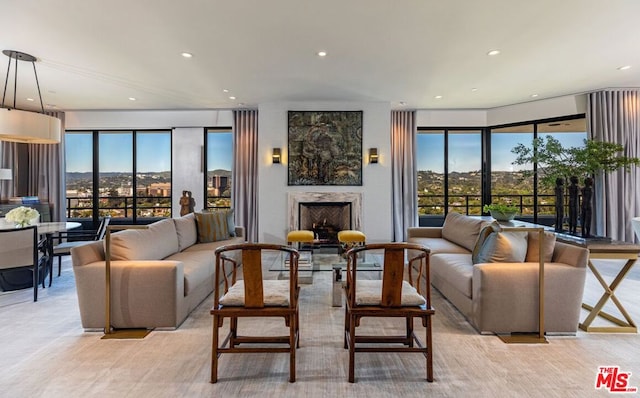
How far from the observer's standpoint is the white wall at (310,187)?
635 centimetres

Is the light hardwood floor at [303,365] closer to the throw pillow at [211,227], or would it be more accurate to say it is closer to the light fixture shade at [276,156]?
the throw pillow at [211,227]

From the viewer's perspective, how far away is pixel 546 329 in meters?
2.69

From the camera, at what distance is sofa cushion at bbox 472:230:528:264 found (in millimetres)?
2799

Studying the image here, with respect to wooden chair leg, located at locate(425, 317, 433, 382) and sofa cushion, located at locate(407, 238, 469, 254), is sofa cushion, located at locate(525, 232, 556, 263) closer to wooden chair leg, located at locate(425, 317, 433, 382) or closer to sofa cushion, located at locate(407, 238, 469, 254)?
sofa cushion, located at locate(407, 238, 469, 254)

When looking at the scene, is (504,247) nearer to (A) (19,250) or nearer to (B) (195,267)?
(B) (195,267)

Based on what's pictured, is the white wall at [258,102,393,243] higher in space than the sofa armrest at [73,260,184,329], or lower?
higher

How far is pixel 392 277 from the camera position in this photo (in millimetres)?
2029

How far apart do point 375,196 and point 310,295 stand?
122 inches

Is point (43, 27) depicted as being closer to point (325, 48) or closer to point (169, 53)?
point (169, 53)

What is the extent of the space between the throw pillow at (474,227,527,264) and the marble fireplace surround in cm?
347

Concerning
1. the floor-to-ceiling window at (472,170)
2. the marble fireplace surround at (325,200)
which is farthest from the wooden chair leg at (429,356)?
the floor-to-ceiling window at (472,170)

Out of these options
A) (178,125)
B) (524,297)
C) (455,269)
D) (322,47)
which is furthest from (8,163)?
(524,297)

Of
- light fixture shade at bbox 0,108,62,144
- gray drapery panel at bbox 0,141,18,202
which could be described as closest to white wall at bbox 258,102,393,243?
light fixture shade at bbox 0,108,62,144

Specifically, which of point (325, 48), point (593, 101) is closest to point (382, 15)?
point (325, 48)
